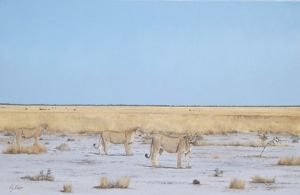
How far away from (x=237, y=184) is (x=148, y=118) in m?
1.29

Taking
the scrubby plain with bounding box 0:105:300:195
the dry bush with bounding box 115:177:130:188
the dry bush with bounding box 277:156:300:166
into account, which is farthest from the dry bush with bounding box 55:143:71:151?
the dry bush with bounding box 277:156:300:166

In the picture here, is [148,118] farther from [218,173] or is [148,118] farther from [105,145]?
[218,173]

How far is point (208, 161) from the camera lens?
6.49 meters

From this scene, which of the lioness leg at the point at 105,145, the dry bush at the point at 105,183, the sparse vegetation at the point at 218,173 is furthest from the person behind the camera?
the lioness leg at the point at 105,145

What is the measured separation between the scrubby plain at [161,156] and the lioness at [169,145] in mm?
75

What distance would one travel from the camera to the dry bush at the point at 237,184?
6.15 metres

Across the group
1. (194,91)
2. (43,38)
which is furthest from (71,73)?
(194,91)

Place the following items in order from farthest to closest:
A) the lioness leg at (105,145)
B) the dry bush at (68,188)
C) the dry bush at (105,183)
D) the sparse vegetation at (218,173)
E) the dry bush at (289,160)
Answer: the lioness leg at (105,145), the dry bush at (289,160), the sparse vegetation at (218,173), the dry bush at (105,183), the dry bush at (68,188)

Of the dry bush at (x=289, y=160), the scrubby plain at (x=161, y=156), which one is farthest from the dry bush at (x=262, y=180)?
the dry bush at (x=289, y=160)

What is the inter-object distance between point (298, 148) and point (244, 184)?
0.85 metres

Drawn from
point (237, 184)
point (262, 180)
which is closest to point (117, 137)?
point (237, 184)

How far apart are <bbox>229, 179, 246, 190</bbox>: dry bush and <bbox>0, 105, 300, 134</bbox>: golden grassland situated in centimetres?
79

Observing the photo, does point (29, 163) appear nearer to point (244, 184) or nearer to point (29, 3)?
point (29, 3)
